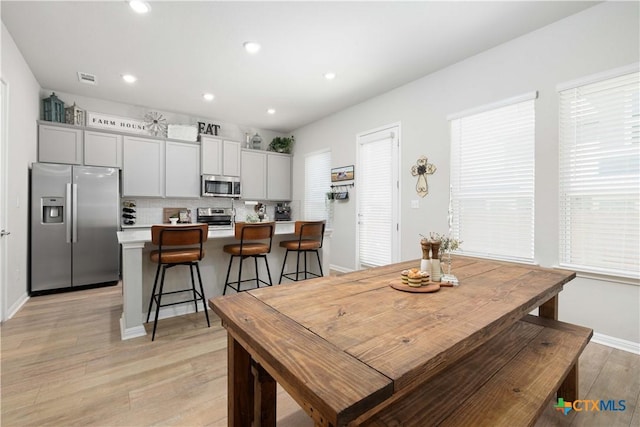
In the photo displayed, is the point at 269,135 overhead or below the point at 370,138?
overhead

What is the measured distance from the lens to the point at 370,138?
4.36 meters

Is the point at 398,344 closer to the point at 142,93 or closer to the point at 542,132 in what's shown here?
the point at 542,132

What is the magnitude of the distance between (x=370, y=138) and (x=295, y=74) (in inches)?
57.5

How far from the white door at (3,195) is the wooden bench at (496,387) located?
3.67 m

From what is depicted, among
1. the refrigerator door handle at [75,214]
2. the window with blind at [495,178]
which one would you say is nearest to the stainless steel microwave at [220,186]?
the refrigerator door handle at [75,214]

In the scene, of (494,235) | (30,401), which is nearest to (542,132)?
(494,235)

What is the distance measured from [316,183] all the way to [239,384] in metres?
4.62

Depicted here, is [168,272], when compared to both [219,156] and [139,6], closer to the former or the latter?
[139,6]

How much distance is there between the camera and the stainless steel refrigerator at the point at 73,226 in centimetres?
359

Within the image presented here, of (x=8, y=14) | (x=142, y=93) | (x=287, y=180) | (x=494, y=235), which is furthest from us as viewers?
(x=287, y=180)

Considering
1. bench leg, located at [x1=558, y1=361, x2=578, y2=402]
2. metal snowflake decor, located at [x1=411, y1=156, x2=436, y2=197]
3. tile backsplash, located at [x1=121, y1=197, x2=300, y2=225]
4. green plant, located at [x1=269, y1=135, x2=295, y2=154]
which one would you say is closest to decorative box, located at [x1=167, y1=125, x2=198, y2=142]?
tile backsplash, located at [x1=121, y1=197, x2=300, y2=225]

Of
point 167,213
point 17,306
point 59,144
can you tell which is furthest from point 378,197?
point 59,144

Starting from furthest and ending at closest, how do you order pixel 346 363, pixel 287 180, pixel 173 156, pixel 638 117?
1. pixel 287 180
2. pixel 173 156
3. pixel 638 117
4. pixel 346 363

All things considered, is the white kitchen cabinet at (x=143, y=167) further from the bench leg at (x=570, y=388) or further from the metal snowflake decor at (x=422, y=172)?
the bench leg at (x=570, y=388)
